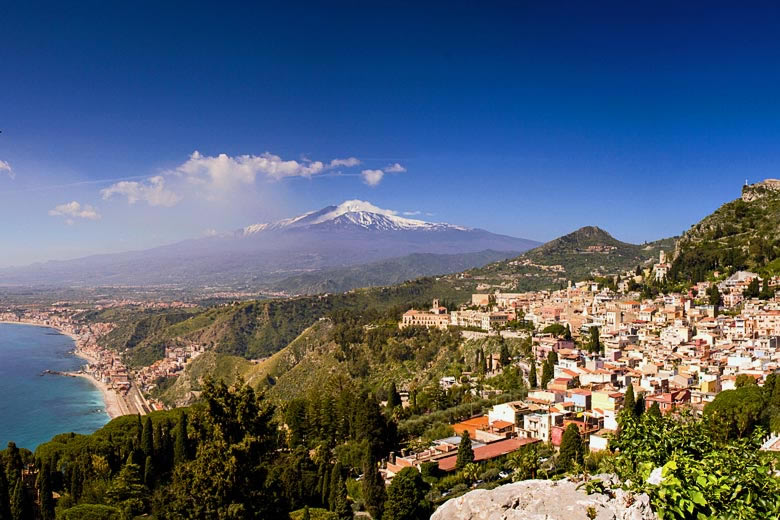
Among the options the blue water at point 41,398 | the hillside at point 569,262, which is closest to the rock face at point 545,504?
the blue water at point 41,398

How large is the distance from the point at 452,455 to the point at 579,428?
449 centimetres

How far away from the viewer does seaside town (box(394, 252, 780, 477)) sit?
19.3 meters

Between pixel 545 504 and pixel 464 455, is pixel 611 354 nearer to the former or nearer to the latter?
pixel 464 455

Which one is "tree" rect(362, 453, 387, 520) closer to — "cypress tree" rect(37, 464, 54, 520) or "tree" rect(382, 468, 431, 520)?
"tree" rect(382, 468, 431, 520)

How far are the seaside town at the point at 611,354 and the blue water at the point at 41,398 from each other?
25.5 metres

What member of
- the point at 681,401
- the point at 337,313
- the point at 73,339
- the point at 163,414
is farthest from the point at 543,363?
the point at 73,339

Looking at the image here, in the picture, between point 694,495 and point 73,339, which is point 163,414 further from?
point 73,339

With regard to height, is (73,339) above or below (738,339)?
below

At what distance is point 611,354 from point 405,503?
17346 millimetres

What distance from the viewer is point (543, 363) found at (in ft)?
85.4

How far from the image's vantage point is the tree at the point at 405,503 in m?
13.2

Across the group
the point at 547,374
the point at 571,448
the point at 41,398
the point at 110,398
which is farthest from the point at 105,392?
the point at 571,448

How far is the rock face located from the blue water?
123ft

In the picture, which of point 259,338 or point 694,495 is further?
point 259,338
